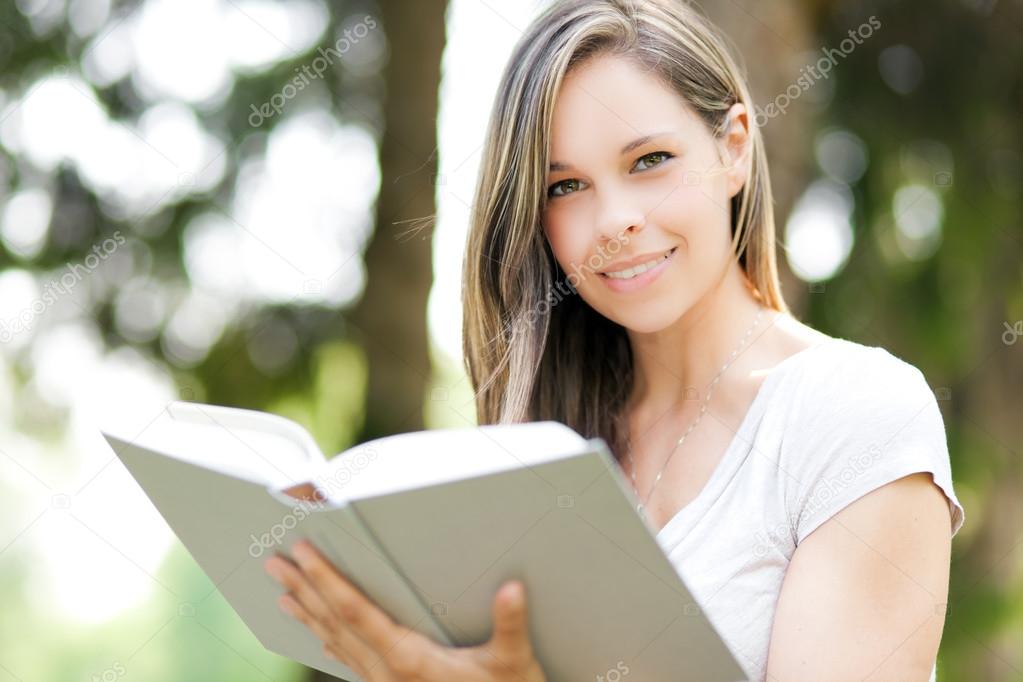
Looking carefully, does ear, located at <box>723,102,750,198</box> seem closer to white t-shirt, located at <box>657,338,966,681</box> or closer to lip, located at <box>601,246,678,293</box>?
lip, located at <box>601,246,678,293</box>

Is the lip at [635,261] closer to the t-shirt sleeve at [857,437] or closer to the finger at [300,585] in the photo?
the t-shirt sleeve at [857,437]

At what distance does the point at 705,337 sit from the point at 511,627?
3.06 feet

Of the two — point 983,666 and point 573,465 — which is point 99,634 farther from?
point 573,465

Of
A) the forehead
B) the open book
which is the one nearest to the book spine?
the open book

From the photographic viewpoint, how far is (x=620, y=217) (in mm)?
1889

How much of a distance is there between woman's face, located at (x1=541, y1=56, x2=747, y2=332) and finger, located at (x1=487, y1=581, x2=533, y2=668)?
29.9 inches

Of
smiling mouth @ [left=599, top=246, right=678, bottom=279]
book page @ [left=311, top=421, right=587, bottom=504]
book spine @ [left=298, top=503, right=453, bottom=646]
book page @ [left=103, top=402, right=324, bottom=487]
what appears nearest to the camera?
book page @ [left=311, top=421, right=587, bottom=504]

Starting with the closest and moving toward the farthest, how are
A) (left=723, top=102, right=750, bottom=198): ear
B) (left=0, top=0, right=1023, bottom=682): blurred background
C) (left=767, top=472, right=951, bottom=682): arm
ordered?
(left=767, top=472, right=951, bottom=682): arm → (left=723, top=102, right=750, bottom=198): ear → (left=0, top=0, right=1023, bottom=682): blurred background

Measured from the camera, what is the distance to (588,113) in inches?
75.3

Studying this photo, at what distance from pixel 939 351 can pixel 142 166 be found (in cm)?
388

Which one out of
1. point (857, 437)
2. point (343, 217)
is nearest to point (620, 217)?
point (857, 437)

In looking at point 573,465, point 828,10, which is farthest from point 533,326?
point 828,10

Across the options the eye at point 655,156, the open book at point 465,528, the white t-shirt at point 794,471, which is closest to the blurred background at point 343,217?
the eye at point 655,156

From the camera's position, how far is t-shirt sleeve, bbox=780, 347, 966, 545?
1562 mm
